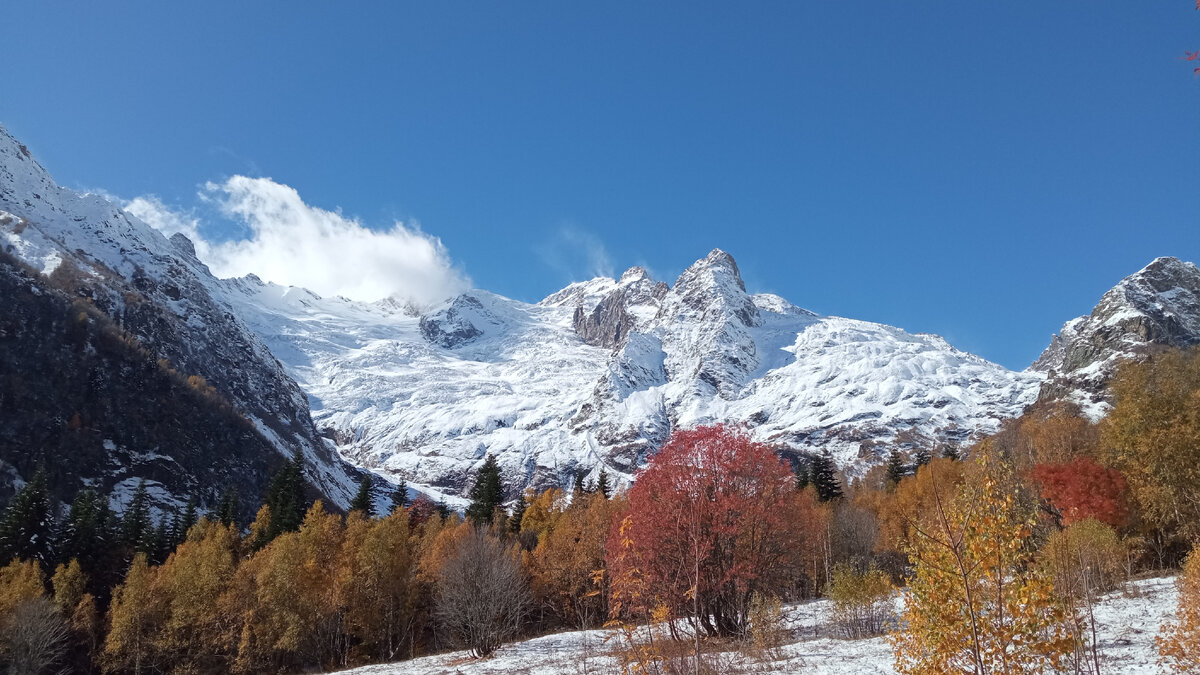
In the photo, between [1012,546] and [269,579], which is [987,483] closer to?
[1012,546]

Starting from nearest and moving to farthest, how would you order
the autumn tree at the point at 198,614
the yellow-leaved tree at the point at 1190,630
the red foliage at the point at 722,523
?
the yellow-leaved tree at the point at 1190,630 → the red foliage at the point at 722,523 → the autumn tree at the point at 198,614

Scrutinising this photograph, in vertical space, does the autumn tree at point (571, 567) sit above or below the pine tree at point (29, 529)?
below

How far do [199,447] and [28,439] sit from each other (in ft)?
89.1

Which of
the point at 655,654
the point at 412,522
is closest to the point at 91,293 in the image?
the point at 412,522

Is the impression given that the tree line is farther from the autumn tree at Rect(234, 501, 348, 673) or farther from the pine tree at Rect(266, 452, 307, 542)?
the pine tree at Rect(266, 452, 307, 542)

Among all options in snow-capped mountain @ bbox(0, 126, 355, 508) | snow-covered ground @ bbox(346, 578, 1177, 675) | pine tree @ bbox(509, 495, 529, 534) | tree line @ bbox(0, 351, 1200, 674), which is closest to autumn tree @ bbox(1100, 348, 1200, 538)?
tree line @ bbox(0, 351, 1200, 674)

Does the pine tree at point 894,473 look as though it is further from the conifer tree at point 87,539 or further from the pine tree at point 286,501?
the conifer tree at point 87,539

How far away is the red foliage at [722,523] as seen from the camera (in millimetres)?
25672

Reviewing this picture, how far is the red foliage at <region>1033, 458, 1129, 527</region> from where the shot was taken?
3581 centimetres

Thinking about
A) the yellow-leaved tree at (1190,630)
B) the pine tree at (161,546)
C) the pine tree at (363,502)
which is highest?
the pine tree at (363,502)

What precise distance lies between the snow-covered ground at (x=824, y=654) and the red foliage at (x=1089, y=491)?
206 inches

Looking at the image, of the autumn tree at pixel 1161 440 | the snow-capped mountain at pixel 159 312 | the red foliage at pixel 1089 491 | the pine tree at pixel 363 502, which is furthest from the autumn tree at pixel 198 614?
the snow-capped mountain at pixel 159 312

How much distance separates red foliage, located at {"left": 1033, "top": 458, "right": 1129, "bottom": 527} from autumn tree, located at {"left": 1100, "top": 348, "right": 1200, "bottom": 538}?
79 cm

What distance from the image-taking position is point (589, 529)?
59.1 m
